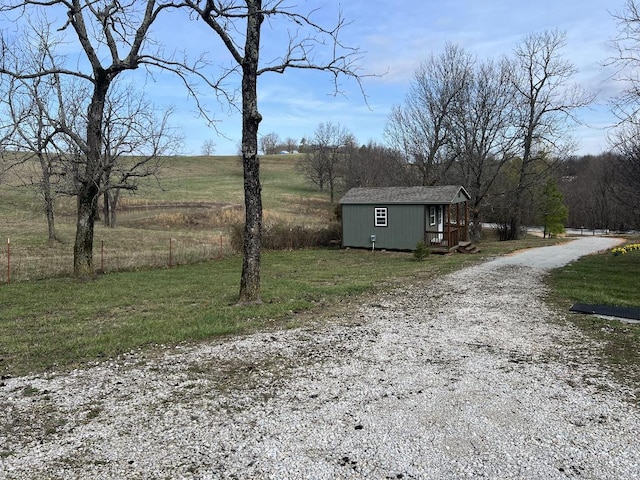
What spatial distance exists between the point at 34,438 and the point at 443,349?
13.8 feet

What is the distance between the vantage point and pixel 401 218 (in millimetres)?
21016

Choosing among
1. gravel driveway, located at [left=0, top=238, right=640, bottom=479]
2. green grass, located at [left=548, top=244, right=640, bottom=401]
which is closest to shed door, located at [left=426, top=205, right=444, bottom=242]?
green grass, located at [left=548, top=244, right=640, bottom=401]

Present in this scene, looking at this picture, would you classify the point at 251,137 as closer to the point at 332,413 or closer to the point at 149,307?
the point at 149,307

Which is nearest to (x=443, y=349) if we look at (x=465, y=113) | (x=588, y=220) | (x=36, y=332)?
(x=36, y=332)

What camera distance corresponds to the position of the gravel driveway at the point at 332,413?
2875mm

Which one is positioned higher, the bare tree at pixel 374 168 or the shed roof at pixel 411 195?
the bare tree at pixel 374 168

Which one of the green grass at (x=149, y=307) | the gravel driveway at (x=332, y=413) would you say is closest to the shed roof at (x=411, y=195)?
the green grass at (x=149, y=307)

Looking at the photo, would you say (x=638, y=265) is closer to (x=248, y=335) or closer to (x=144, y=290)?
(x=248, y=335)

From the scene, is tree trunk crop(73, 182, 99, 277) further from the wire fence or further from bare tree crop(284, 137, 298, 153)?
bare tree crop(284, 137, 298, 153)

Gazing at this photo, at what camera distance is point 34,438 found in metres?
3.22

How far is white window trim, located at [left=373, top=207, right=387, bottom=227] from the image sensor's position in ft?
70.7

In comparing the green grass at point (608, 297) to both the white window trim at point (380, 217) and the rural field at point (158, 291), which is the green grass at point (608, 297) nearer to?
the rural field at point (158, 291)

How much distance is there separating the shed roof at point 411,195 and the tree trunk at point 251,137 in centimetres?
1372

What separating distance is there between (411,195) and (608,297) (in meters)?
13.0
